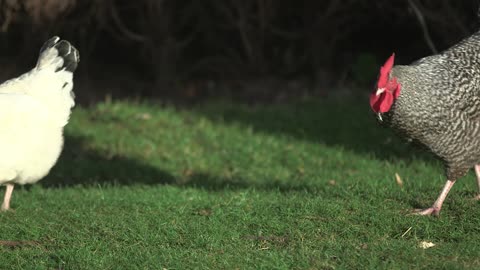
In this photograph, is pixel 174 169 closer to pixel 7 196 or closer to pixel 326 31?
pixel 7 196

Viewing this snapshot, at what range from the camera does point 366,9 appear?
14.1 metres

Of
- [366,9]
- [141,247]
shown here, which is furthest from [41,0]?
[366,9]

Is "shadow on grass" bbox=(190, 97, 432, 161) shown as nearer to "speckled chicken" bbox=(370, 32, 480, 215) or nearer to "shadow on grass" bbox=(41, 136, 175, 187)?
"shadow on grass" bbox=(41, 136, 175, 187)

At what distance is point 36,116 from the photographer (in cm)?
736

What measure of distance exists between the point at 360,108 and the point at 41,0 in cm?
496

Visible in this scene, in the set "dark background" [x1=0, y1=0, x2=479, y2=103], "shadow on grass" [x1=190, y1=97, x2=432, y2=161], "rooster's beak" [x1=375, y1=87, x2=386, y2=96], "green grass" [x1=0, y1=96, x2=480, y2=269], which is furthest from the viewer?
"dark background" [x1=0, y1=0, x2=479, y2=103]

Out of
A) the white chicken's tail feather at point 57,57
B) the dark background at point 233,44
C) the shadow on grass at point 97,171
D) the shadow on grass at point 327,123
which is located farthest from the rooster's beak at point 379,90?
the dark background at point 233,44

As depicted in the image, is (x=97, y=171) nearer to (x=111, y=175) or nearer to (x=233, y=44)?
(x=111, y=175)

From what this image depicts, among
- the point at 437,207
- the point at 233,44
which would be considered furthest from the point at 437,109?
the point at 233,44

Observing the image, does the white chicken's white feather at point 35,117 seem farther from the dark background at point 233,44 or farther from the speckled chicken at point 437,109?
the dark background at point 233,44

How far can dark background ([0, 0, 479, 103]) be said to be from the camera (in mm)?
14188

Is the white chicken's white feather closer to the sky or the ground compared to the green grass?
closer to the sky

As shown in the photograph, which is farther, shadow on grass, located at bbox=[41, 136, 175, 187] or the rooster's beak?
shadow on grass, located at bbox=[41, 136, 175, 187]

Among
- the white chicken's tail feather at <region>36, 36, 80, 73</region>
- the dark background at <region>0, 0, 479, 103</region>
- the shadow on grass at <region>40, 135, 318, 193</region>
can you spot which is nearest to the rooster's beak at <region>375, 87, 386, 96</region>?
the shadow on grass at <region>40, 135, 318, 193</region>
